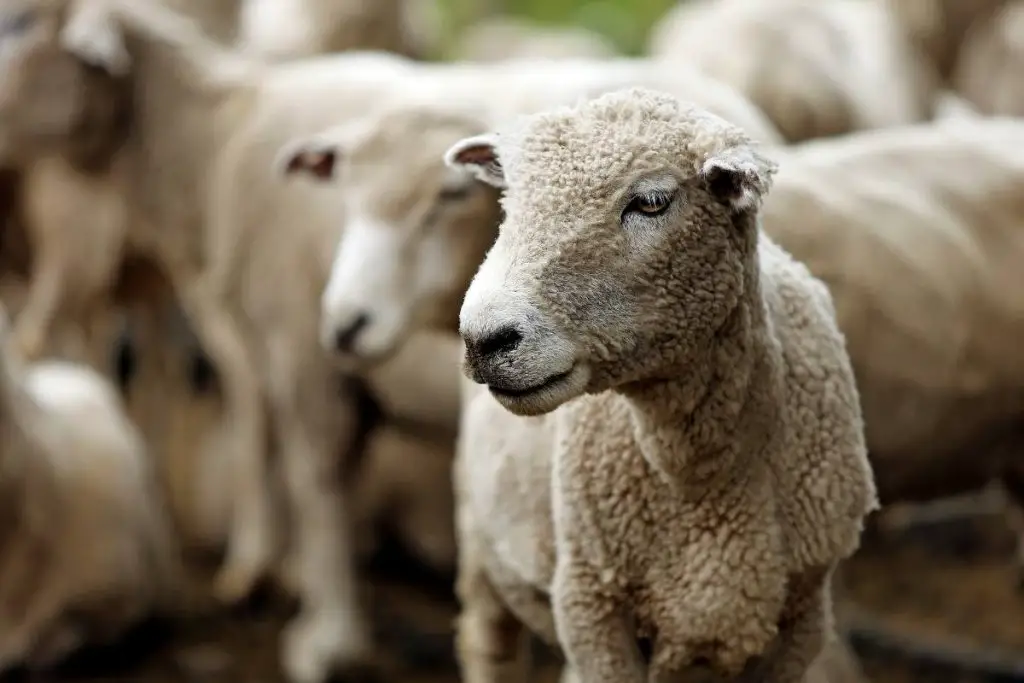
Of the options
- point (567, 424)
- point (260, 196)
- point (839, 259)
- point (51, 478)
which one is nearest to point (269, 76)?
point (260, 196)

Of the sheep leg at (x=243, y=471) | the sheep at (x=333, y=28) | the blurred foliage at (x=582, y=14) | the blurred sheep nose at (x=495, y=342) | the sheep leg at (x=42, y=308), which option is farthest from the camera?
the blurred foliage at (x=582, y=14)

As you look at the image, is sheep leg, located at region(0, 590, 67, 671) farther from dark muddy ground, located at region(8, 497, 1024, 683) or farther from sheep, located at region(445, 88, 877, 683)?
sheep, located at region(445, 88, 877, 683)

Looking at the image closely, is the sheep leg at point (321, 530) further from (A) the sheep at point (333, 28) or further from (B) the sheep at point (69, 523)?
(A) the sheep at point (333, 28)

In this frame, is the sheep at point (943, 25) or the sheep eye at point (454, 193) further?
the sheep at point (943, 25)

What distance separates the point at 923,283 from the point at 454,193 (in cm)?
88

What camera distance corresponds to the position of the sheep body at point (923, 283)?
106 inches

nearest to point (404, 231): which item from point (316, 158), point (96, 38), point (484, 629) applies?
point (316, 158)

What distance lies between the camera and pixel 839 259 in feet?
8.84

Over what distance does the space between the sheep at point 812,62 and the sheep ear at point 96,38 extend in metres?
1.56

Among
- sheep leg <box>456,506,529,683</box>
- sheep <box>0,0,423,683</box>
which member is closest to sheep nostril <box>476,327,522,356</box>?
sheep leg <box>456,506,529,683</box>

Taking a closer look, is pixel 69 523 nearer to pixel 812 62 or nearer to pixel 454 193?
pixel 454 193

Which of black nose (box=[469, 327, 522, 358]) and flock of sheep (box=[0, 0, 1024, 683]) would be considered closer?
black nose (box=[469, 327, 522, 358])

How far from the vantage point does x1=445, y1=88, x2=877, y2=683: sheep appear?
165 centimetres

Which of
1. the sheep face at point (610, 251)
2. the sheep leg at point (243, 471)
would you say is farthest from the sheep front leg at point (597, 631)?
the sheep leg at point (243, 471)
